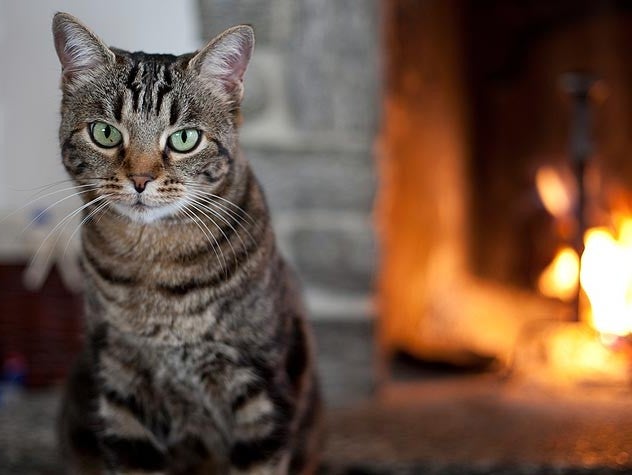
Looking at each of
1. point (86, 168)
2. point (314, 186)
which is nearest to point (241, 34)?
point (86, 168)

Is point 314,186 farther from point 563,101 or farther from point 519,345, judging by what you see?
point 563,101

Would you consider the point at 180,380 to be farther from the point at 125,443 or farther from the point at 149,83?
the point at 149,83

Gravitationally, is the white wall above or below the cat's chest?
above

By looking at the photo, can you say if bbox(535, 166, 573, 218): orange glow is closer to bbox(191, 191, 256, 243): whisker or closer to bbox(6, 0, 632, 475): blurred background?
bbox(6, 0, 632, 475): blurred background

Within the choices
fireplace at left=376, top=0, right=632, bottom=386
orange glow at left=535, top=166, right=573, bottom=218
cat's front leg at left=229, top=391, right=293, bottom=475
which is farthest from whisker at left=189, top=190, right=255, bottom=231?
orange glow at left=535, top=166, right=573, bottom=218

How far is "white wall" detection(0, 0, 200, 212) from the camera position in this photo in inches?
41.3

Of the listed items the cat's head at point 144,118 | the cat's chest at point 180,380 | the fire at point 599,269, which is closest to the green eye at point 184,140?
the cat's head at point 144,118

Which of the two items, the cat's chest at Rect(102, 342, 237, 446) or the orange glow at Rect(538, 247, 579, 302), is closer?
the cat's chest at Rect(102, 342, 237, 446)

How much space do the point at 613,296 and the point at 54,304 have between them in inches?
46.4

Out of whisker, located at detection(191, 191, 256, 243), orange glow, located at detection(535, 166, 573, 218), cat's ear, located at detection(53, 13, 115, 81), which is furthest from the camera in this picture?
orange glow, located at detection(535, 166, 573, 218)

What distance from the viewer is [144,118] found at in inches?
35.9

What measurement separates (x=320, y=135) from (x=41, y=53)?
548mm

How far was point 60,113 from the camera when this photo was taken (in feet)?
3.18

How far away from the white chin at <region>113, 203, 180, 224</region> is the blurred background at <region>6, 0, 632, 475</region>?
177 mm
